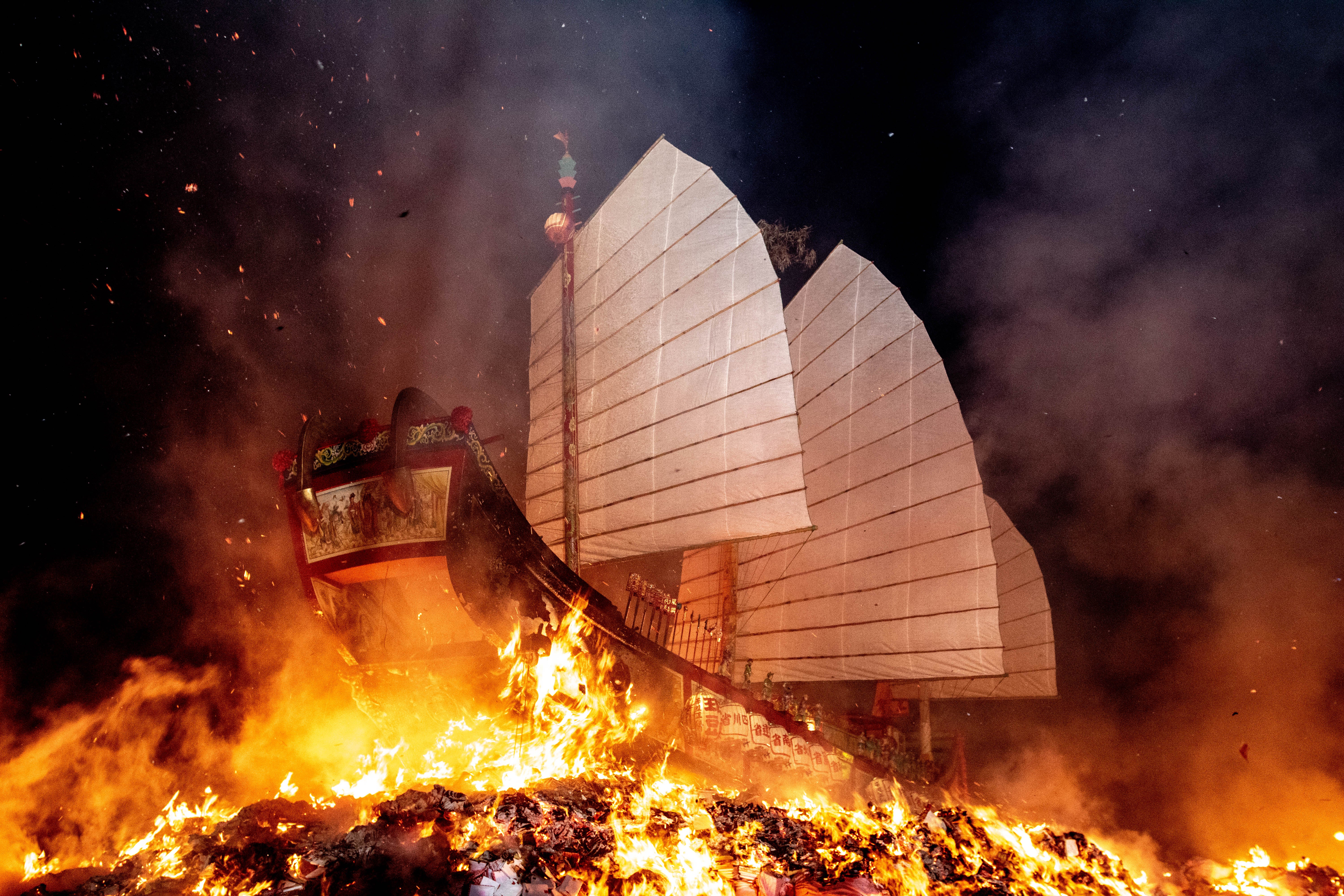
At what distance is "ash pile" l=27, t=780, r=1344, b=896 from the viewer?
2.49 metres

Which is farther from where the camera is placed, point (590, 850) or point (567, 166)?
point (567, 166)

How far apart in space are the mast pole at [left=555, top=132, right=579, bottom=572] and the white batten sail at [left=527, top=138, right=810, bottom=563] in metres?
0.09

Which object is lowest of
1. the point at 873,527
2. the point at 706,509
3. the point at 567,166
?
the point at 873,527

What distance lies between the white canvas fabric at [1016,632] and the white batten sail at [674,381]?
14.1 ft

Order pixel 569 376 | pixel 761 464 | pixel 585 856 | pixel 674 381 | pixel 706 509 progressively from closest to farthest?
1. pixel 585 856
2. pixel 761 464
3. pixel 706 509
4. pixel 674 381
5. pixel 569 376

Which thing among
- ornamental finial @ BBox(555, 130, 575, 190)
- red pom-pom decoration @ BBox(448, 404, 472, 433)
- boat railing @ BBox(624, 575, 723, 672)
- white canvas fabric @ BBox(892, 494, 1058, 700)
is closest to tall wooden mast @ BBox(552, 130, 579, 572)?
ornamental finial @ BBox(555, 130, 575, 190)

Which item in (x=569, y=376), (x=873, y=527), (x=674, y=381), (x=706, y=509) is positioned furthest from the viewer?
(x=873, y=527)

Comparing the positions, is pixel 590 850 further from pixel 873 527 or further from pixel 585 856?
pixel 873 527

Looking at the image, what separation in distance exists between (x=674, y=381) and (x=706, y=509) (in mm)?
1571

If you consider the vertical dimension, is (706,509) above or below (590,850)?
above

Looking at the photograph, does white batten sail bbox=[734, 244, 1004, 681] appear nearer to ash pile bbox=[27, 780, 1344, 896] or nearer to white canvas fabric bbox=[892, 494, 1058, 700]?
white canvas fabric bbox=[892, 494, 1058, 700]

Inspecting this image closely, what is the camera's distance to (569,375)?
24.6 feet

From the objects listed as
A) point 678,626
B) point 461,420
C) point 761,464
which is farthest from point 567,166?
point 678,626

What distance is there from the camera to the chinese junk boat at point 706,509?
4.62 meters
